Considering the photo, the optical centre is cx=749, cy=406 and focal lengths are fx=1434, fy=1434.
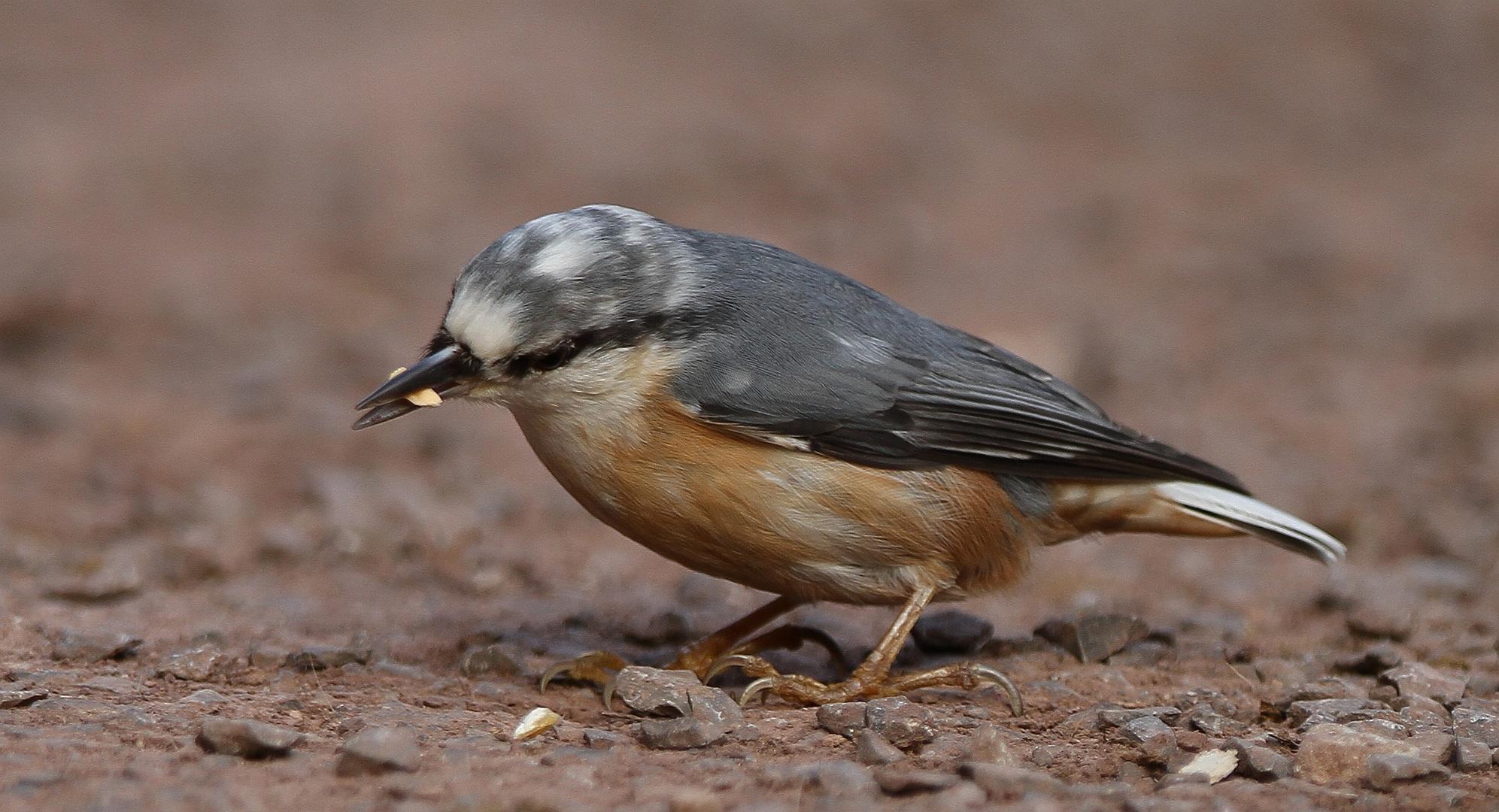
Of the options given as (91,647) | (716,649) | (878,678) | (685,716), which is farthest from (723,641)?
(91,647)

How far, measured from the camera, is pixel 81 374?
346 inches

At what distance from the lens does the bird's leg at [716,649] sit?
4605mm

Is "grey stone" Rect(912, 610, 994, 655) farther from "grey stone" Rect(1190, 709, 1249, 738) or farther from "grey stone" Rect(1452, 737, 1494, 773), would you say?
"grey stone" Rect(1452, 737, 1494, 773)

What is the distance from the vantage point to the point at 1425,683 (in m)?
4.39

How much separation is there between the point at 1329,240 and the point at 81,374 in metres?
8.87

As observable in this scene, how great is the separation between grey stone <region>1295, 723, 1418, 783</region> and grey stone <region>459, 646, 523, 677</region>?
8.03ft

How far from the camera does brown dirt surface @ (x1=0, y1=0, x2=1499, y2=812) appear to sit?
3.87 meters

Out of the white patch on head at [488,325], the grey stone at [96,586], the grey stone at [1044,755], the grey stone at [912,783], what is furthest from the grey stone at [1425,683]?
the grey stone at [96,586]

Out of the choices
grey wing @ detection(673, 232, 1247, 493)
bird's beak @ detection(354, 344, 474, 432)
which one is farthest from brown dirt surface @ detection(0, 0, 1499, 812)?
bird's beak @ detection(354, 344, 474, 432)

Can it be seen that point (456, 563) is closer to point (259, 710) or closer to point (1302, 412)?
point (259, 710)

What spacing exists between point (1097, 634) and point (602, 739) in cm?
190

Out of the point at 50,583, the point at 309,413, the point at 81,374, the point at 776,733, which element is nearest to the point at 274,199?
the point at 81,374

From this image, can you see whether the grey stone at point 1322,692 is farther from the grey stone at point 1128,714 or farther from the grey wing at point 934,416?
the grey wing at point 934,416

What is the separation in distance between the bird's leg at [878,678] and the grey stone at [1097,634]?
45cm
